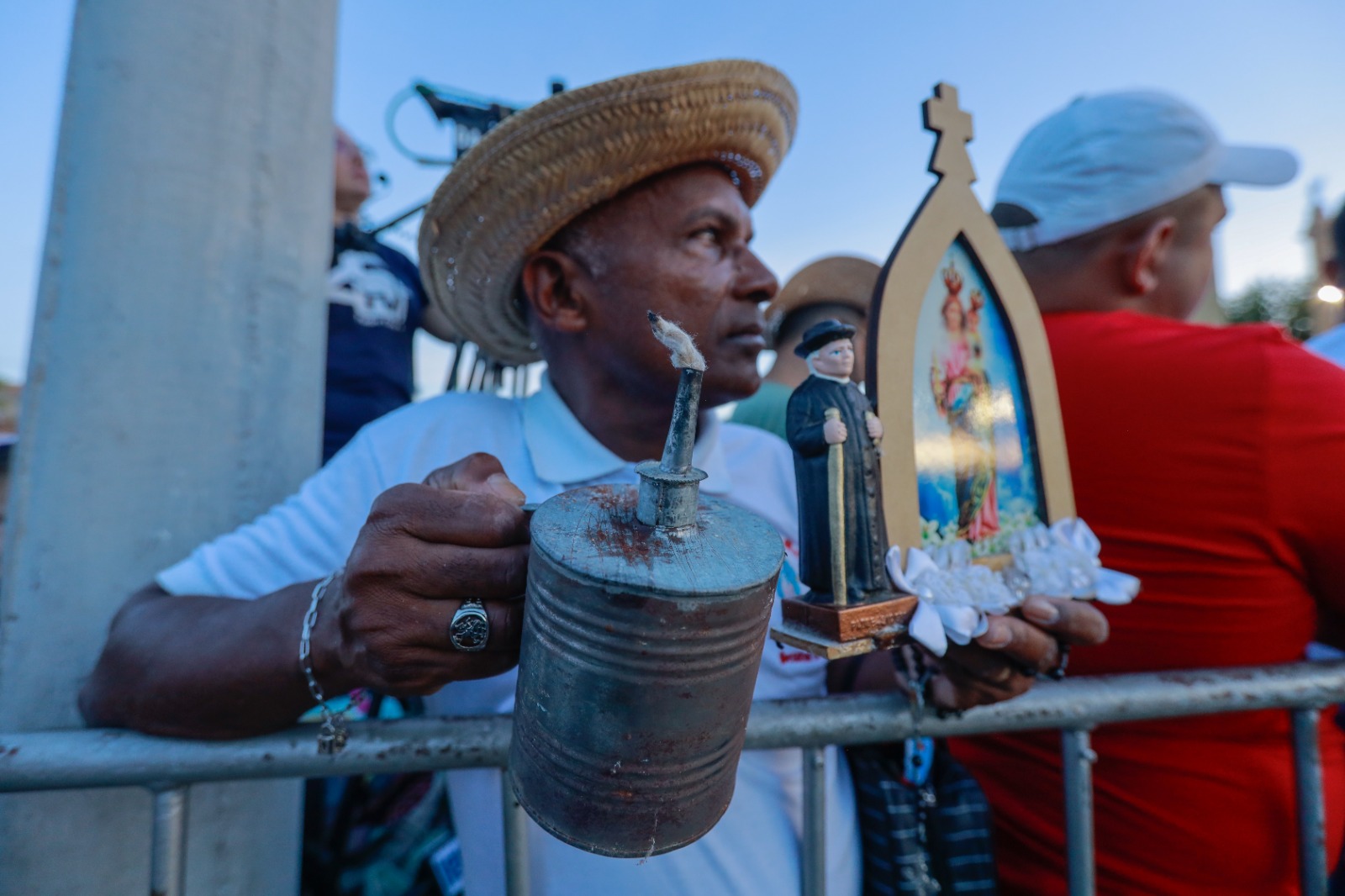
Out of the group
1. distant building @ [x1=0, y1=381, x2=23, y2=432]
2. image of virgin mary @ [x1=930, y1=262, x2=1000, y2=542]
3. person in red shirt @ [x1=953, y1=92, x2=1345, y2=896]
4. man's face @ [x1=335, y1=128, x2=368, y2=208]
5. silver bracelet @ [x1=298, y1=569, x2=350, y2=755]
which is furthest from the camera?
distant building @ [x1=0, y1=381, x2=23, y2=432]

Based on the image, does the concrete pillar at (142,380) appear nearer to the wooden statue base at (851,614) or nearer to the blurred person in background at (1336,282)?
the wooden statue base at (851,614)

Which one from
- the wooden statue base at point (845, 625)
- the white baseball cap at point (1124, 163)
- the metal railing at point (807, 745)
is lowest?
the metal railing at point (807, 745)

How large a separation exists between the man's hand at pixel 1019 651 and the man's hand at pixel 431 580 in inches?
27.9

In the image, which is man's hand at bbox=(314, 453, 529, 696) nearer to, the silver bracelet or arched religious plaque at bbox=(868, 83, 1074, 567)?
the silver bracelet

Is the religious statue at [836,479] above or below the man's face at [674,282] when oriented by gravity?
below

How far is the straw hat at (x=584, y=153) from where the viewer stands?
1206 millimetres

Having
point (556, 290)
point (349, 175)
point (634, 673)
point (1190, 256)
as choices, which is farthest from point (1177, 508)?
point (349, 175)

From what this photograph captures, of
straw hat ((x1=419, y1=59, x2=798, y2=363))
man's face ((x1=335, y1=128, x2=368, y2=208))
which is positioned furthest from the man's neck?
man's face ((x1=335, y1=128, x2=368, y2=208))

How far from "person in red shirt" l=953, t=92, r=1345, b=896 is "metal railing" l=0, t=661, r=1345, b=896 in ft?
0.29

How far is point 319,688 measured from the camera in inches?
34.2

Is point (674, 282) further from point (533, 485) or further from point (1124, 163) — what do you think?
point (1124, 163)

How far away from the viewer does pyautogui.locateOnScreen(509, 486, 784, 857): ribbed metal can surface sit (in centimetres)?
53

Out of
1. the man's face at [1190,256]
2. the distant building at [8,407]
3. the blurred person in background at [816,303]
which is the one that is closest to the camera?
the man's face at [1190,256]

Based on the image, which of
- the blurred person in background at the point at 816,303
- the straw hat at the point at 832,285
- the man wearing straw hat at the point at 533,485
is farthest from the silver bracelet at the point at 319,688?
the straw hat at the point at 832,285
